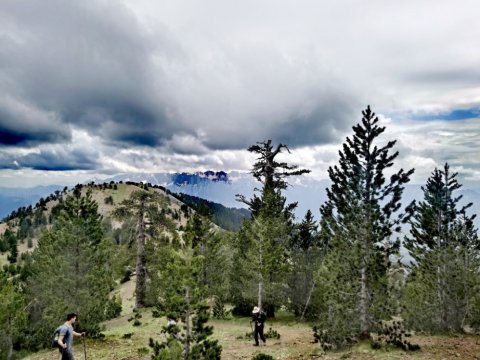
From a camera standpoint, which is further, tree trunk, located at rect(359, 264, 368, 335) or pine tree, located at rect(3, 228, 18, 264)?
pine tree, located at rect(3, 228, 18, 264)

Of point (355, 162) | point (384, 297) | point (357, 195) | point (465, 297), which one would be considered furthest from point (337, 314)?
point (465, 297)

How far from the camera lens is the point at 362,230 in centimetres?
2331

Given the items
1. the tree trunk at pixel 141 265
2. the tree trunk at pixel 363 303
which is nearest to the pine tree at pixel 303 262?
the tree trunk at pixel 141 265

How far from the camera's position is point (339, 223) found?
2412 cm

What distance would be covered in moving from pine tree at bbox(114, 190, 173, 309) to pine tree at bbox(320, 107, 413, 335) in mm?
25901

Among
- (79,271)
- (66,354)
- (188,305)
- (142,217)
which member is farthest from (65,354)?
(142,217)

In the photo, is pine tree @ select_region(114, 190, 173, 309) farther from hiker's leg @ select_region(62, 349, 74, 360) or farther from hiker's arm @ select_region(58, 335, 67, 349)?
hiker's arm @ select_region(58, 335, 67, 349)

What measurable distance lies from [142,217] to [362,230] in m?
29.7

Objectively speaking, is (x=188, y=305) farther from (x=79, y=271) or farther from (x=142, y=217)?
(x=142, y=217)

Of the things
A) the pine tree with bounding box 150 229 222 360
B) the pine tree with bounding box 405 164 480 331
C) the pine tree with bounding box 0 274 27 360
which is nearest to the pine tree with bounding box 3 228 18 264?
the pine tree with bounding box 0 274 27 360

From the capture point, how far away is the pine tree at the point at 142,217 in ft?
152

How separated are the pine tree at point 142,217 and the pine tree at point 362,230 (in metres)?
25.9

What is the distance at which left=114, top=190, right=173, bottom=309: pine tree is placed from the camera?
46250 millimetres

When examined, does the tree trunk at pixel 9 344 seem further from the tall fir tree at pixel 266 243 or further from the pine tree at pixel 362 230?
the pine tree at pixel 362 230
